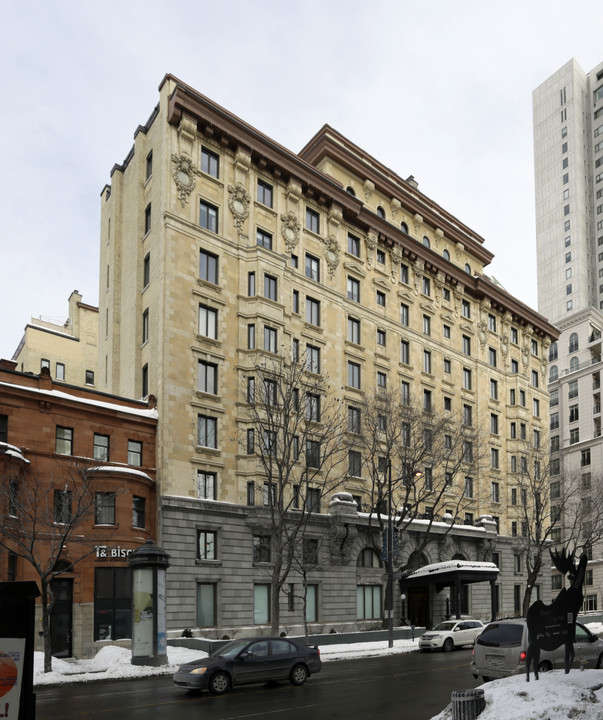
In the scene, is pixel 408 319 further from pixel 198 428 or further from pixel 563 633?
pixel 563 633

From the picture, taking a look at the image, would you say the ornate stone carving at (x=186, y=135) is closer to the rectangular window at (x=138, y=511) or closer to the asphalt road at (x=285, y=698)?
the rectangular window at (x=138, y=511)

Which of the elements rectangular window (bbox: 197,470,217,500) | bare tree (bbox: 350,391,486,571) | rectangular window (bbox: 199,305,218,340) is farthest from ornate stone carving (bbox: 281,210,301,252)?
rectangular window (bbox: 197,470,217,500)

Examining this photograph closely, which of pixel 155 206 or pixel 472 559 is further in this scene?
pixel 472 559

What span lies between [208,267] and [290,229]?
7423 mm

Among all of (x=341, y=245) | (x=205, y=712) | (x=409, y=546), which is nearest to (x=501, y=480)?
(x=409, y=546)

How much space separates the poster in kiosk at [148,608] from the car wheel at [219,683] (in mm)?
7989

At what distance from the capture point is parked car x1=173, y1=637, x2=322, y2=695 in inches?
832

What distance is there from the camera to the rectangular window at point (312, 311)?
50.8m

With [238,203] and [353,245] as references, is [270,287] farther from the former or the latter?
[353,245]

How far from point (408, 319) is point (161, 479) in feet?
85.5

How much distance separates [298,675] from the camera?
23.0m

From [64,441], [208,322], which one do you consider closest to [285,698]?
[64,441]

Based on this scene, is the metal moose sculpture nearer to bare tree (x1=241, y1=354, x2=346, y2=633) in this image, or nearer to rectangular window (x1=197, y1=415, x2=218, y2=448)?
bare tree (x1=241, y1=354, x2=346, y2=633)

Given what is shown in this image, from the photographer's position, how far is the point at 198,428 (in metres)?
43.2
